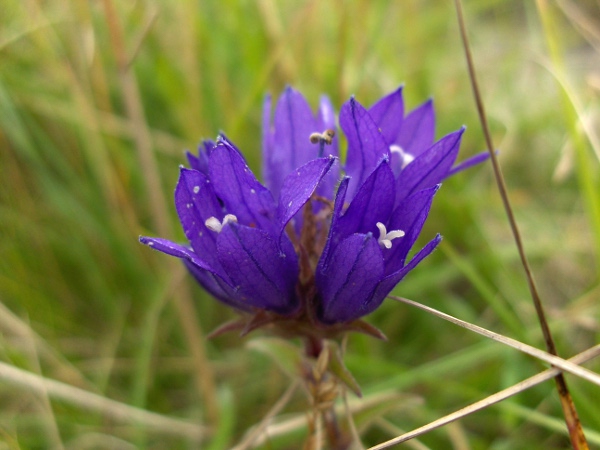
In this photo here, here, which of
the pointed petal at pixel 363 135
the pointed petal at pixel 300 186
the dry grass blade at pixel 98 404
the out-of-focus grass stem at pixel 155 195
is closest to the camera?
the pointed petal at pixel 300 186

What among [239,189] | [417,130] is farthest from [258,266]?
[417,130]

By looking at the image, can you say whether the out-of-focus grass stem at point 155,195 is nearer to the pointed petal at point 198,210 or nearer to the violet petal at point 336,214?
the pointed petal at point 198,210

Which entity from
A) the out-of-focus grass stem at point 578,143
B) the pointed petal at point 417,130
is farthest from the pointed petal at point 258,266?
the out-of-focus grass stem at point 578,143

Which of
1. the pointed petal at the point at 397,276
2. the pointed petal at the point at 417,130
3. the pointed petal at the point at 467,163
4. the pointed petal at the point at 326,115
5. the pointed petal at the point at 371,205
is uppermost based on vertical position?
the pointed petal at the point at 326,115

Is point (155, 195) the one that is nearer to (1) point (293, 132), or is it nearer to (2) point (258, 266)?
(1) point (293, 132)

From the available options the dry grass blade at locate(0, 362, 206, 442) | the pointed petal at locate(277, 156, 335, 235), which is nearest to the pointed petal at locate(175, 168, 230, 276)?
the pointed petal at locate(277, 156, 335, 235)

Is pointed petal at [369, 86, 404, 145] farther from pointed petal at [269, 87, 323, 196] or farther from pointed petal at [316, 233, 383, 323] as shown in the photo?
pointed petal at [316, 233, 383, 323]
